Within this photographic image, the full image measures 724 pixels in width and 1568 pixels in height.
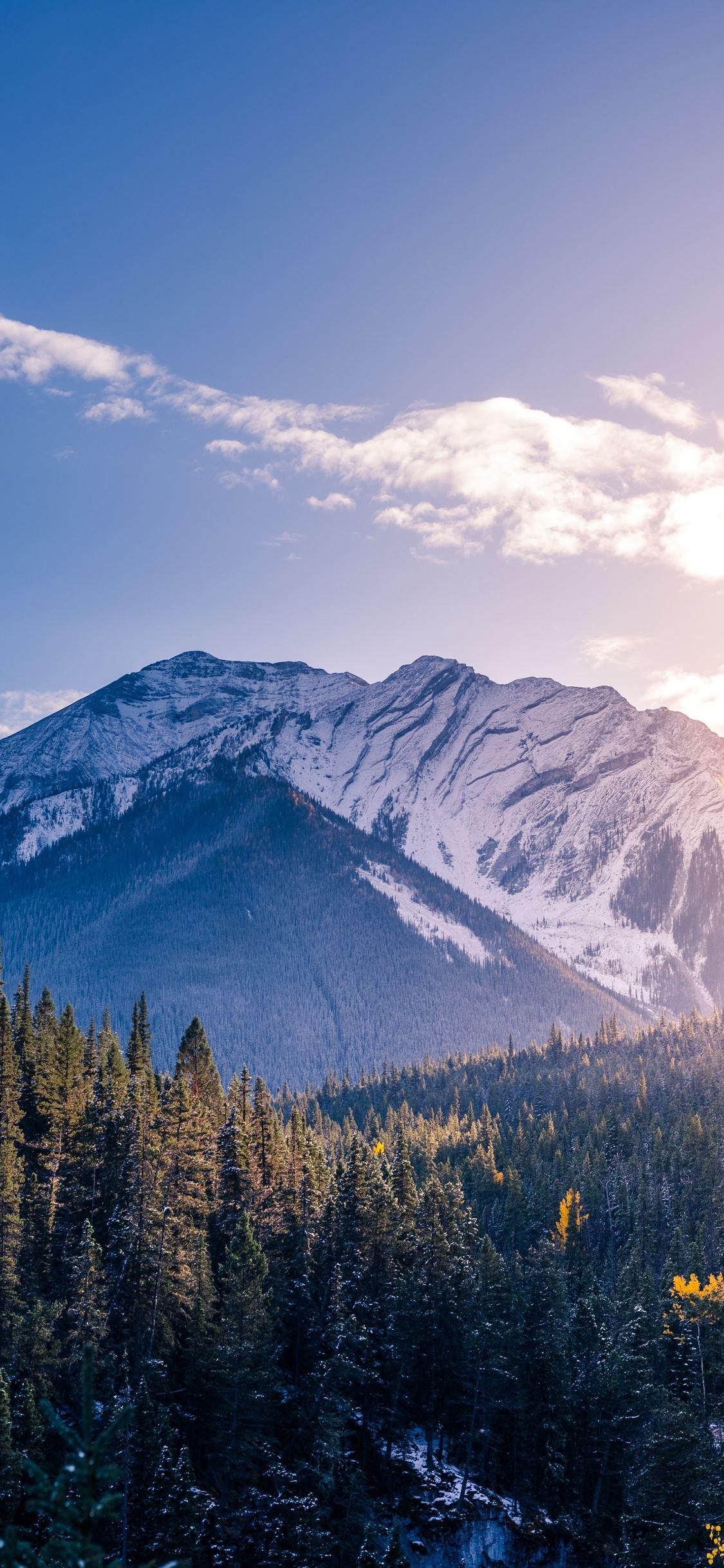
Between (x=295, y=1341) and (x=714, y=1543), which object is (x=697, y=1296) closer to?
(x=714, y=1543)

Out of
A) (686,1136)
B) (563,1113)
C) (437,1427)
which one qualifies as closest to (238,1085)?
(437,1427)

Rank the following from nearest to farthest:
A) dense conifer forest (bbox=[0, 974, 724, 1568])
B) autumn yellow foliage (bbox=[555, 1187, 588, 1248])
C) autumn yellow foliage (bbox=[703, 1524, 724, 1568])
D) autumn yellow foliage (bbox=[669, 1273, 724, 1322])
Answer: autumn yellow foliage (bbox=[703, 1524, 724, 1568]) < dense conifer forest (bbox=[0, 974, 724, 1568]) < autumn yellow foliage (bbox=[669, 1273, 724, 1322]) < autumn yellow foliage (bbox=[555, 1187, 588, 1248])

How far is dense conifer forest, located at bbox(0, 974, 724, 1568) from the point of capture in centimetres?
4912

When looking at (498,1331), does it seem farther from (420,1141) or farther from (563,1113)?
(563,1113)

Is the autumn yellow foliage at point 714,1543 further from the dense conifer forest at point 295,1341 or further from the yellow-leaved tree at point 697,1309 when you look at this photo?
the yellow-leaved tree at point 697,1309

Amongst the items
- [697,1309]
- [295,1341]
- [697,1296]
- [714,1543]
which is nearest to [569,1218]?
[697,1296]

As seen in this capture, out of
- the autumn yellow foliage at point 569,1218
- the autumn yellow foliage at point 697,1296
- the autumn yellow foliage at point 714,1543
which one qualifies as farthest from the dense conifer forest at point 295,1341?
the autumn yellow foliage at point 569,1218

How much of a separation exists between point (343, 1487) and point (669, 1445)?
16418mm

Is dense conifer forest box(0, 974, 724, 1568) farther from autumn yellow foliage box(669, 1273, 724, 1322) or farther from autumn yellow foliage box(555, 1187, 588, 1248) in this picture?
autumn yellow foliage box(555, 1187, 588, 1248)

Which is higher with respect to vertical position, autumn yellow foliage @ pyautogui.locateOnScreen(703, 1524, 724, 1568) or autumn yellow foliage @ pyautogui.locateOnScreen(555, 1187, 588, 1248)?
autumn yellow foliage @ pyautogui.locateOnScreen(555, 1187, 588, 1248)

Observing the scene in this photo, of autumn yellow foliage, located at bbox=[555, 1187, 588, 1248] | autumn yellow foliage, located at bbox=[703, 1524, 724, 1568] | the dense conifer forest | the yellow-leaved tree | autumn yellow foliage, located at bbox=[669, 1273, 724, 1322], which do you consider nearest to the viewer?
autumn yellow foliage, located at bbox=[703, 1524, 724, 1568]

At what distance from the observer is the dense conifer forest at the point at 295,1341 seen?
1934 inches

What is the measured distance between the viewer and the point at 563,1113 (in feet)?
452

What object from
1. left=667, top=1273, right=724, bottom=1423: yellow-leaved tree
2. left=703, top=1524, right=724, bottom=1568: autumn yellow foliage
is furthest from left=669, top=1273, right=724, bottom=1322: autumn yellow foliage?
left=703, top=1524, right=724, bottom=1568: autumn yellow foliage
